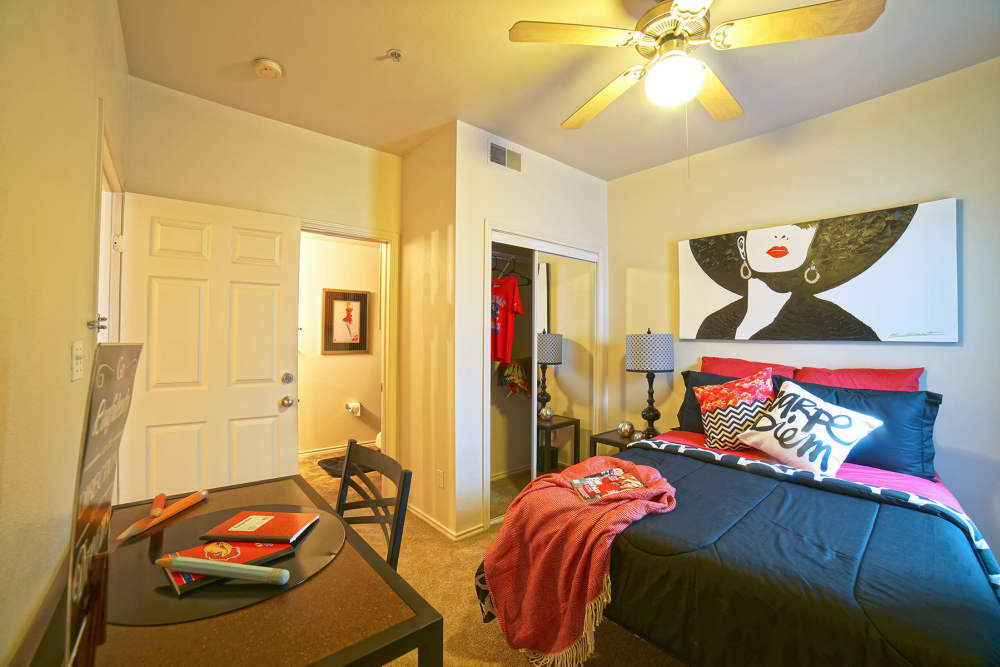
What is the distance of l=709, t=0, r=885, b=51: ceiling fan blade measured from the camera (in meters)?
1.34

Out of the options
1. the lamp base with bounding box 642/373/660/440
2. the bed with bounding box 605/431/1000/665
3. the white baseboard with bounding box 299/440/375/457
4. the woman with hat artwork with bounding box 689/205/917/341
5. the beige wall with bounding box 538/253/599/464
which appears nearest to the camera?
the bed with bounding box 605/431/1000/665

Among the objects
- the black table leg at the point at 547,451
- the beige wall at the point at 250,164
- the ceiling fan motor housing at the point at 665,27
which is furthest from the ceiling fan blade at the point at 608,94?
the black table leg at the point at 547,451

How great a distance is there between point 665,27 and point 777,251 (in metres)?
1.73

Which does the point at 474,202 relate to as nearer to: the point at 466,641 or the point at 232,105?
the point at 232,105

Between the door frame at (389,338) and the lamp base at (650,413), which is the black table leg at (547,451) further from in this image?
the door frame at (389,338)

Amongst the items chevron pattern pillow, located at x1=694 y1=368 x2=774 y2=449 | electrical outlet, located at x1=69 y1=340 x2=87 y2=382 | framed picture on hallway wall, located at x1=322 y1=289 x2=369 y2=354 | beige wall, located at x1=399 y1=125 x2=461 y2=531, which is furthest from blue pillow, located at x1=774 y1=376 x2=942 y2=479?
framed picture on hallway wall, located at x1=322 y1=289 x2=369 y2=354

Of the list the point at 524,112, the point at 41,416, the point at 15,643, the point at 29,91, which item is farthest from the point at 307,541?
the point at 524,112

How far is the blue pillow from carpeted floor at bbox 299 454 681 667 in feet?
4.49

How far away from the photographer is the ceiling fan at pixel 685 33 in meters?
1.41

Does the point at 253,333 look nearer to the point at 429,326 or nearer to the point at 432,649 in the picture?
the point at 429,326

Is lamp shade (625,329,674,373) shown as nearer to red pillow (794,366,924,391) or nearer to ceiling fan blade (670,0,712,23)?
red pillow (794,366,924,391)

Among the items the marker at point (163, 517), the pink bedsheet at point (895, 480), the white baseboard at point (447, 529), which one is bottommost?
the white baseboard at point (447, 529)

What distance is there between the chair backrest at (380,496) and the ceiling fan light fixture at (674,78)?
1.64m

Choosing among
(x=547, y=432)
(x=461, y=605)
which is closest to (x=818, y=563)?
(x=461, y=605)
